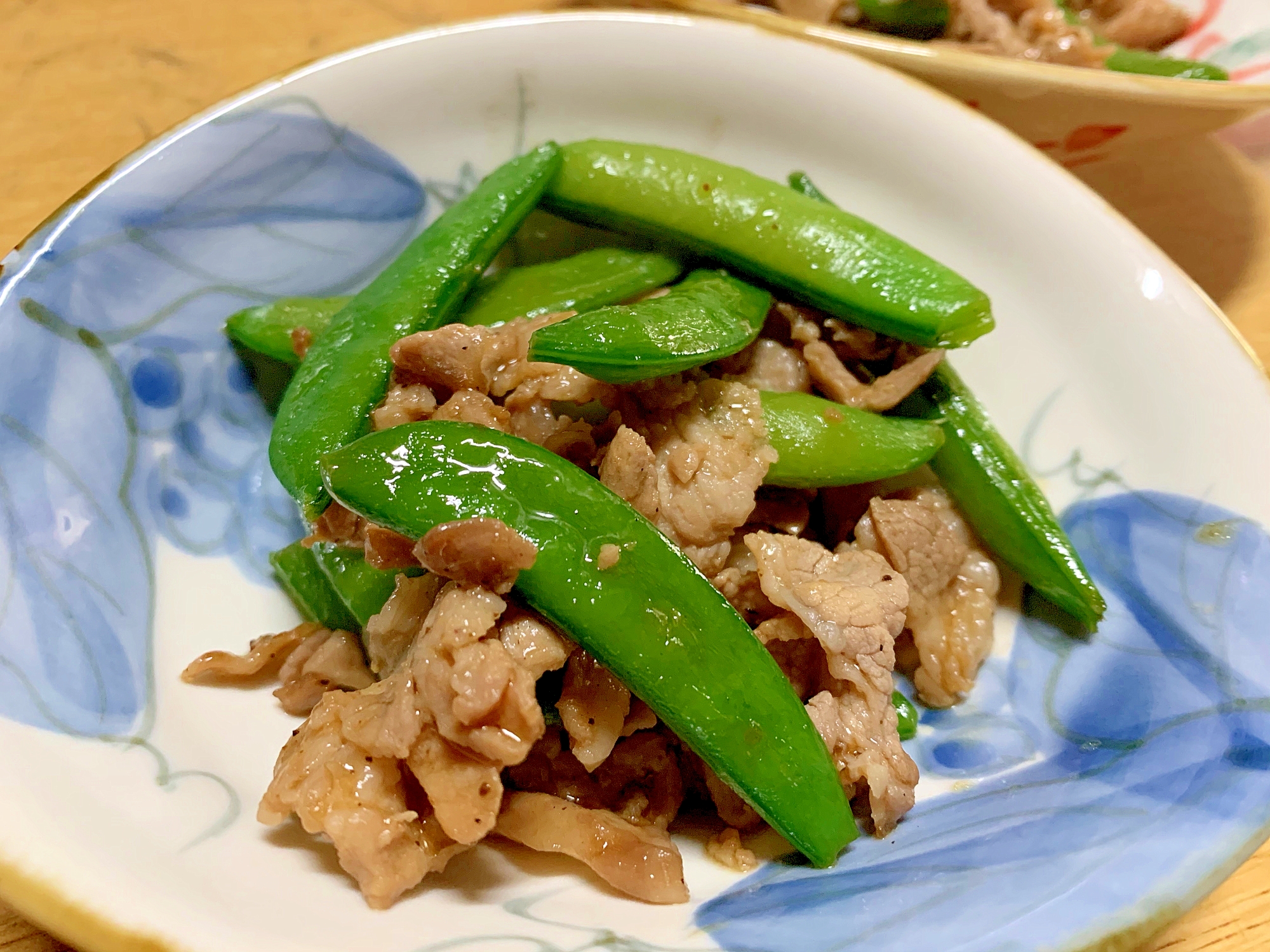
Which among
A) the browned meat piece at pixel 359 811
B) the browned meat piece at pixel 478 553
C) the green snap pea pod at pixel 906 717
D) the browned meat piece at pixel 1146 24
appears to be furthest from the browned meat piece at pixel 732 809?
the browned meat piece at pixel 1146 24

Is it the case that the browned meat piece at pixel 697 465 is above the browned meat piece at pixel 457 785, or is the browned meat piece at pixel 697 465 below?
above

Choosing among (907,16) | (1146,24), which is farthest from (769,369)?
(1146,24)

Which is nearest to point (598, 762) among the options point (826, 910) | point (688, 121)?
point (826, 910)

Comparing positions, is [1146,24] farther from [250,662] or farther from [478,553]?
[250,662]

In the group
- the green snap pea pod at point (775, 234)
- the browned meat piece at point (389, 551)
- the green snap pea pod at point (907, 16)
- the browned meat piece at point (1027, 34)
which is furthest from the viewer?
the green snap pea pod at point (907, 16)

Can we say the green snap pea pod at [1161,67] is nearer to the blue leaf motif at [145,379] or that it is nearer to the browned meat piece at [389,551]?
the blue leaf motif at [145,379]

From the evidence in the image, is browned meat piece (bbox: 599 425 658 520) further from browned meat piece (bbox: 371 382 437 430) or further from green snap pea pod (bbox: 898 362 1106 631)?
green snap pea pod (bbox: 898 362 1106 631)

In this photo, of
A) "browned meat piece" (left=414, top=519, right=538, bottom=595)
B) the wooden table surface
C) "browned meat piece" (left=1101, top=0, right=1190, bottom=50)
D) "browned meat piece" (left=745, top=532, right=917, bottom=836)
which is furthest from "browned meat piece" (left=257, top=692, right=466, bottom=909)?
"browned meat piece" (left=1101, top=0, right=1190, bottom=50)
